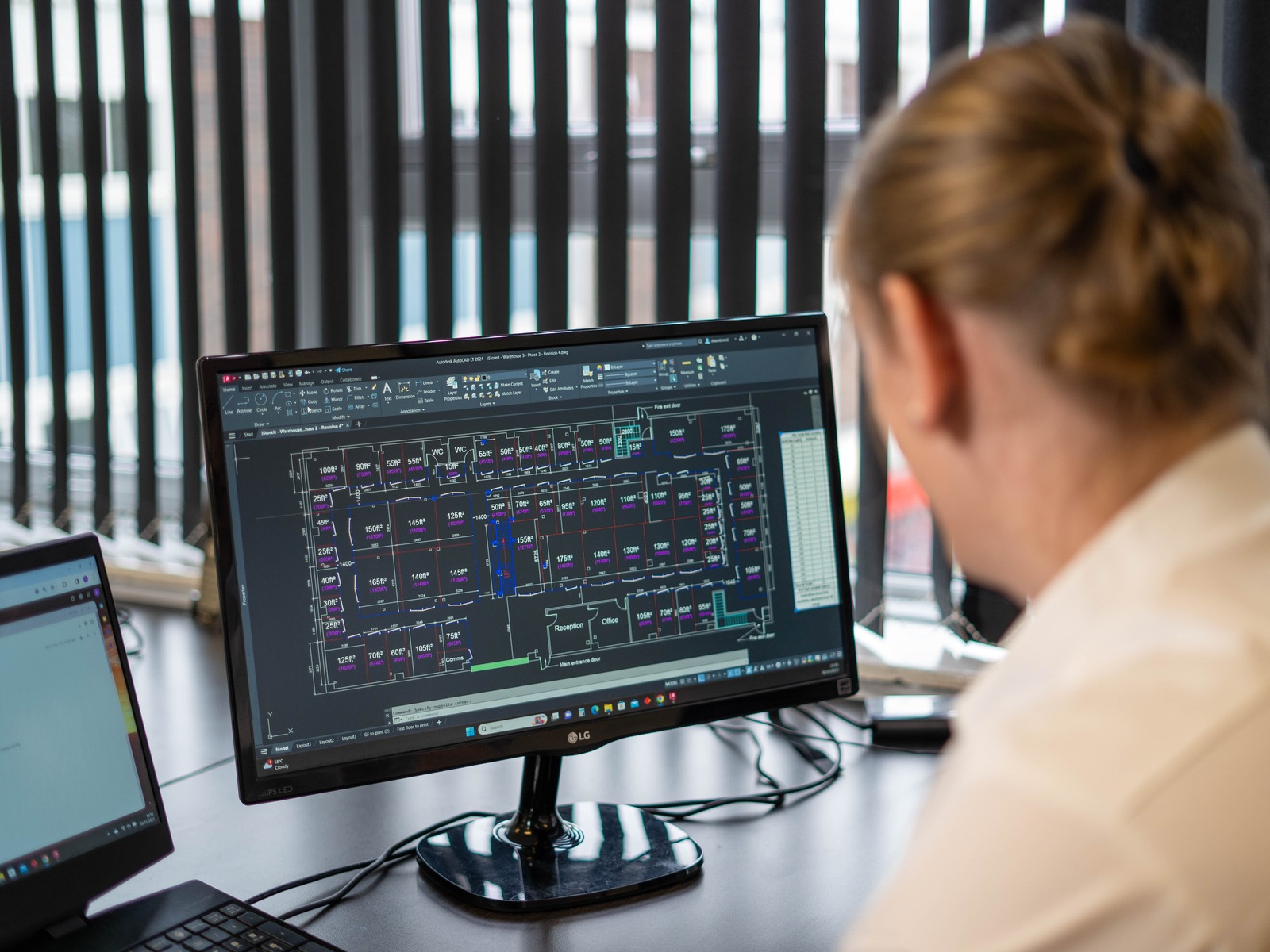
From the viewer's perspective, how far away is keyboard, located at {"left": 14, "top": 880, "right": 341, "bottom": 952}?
40.9 inches

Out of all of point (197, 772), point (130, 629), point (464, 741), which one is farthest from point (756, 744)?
point (130, 629)

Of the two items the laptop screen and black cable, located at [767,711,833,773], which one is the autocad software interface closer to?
the laptop screen

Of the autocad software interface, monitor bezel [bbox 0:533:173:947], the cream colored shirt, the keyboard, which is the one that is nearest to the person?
the cream colored shirt

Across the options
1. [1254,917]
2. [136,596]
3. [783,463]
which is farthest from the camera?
[136,596]

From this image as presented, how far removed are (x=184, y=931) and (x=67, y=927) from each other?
0.10 meters

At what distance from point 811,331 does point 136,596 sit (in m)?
1.35

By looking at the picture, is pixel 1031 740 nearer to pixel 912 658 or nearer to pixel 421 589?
pixel 421 589

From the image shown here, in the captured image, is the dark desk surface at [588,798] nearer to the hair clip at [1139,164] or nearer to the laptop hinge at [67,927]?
the laptop hinge at [67,927]

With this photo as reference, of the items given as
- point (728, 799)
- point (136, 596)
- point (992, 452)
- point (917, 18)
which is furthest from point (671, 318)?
point (992, 452)

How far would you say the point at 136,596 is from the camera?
2129mm

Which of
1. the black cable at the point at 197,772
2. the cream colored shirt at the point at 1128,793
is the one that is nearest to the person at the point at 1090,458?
the cream colored shirt at the point at 1128,793

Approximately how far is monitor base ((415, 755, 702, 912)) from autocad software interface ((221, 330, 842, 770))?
0.13 metres

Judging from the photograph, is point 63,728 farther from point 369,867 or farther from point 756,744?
point 756,744

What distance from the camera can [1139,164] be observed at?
0.66m
